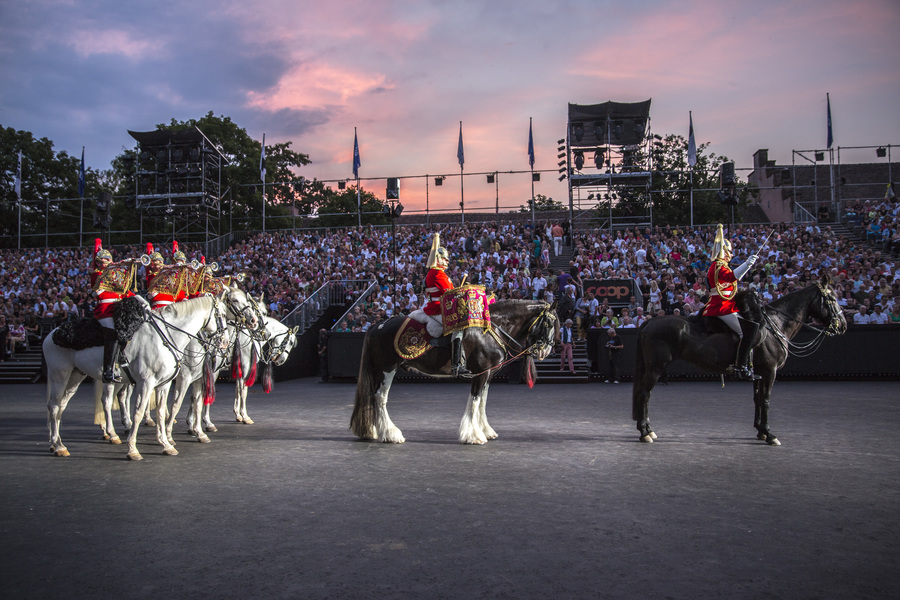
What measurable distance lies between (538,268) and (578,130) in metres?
11.9

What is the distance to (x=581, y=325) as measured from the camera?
469 inches

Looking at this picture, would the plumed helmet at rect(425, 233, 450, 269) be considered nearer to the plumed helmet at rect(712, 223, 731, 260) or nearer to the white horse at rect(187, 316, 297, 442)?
the white horse at rect(187, 316, 297, 442)

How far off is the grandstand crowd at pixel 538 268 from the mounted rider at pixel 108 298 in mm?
7234

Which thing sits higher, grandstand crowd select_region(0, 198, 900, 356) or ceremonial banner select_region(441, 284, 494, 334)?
grandstand crowd select_region(0, 198, 900, 356)

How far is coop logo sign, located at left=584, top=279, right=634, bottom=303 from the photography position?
20.8 m

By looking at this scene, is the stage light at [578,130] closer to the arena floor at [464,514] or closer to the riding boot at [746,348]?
the arena floor at [464,514]

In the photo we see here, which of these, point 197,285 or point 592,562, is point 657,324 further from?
point 197,285

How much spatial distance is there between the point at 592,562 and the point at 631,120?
30669 millimetres

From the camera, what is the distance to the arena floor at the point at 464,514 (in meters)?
4.18

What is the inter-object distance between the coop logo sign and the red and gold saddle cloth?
479 inches

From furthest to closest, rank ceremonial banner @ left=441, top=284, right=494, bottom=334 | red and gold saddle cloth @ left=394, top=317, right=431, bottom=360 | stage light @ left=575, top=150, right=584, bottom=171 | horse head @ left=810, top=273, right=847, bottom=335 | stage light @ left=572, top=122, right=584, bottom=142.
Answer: stage light @ left=572, top=122, right=584, bottom=142, stage light @ left=575, top=150, right=584, bottom=171, horse head @ left=810, top=273, right=847, bottom=335, red and gold saddle cloth @ left=394, top=317, right=431, bottom=360, ceremonial banner @ left=441, top=284, right=494, bottom=334

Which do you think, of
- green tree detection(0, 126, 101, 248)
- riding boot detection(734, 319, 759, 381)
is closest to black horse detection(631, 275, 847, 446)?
riding boot detection(734, 319, 759, 381)

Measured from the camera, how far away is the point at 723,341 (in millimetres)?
9570

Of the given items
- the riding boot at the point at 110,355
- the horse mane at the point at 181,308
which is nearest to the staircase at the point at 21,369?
the riding boot at the point at 110,355
